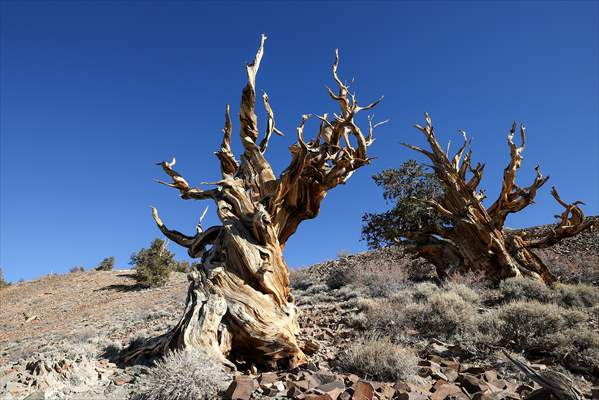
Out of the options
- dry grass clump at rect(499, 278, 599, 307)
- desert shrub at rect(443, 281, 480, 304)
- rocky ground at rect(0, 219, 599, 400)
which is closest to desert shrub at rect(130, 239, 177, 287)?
rocky ground at rect(0, 219, 599, 400)

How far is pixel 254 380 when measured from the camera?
421 cm

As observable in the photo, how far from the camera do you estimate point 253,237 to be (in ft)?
21.6

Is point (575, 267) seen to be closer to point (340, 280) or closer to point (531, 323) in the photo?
point (340, 280)

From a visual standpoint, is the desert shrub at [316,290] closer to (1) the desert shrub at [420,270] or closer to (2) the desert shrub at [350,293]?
(2) the desert shrub at [350,293]

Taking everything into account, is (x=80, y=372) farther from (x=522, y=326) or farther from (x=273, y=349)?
(x=522, y=326)

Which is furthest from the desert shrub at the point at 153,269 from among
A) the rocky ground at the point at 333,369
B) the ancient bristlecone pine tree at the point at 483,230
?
the ancient bristlecone pine tree at the point at 483,230

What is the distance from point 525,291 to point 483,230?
9.96 ft

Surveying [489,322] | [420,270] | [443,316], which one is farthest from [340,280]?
[489,322]

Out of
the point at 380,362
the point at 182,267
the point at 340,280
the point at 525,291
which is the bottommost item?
the point at 380,362

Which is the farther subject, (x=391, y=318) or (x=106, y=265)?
(x=106, y=265)

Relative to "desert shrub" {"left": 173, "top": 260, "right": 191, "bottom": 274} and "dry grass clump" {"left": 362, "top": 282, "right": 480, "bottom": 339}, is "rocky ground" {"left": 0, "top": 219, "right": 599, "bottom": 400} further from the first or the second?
"desert shrub" {"left": 173, "top": 260, "right": 191, "bottom": 274}

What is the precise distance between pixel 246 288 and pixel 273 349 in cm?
101

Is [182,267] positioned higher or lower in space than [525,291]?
higher

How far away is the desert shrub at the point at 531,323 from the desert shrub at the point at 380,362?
224 cm
